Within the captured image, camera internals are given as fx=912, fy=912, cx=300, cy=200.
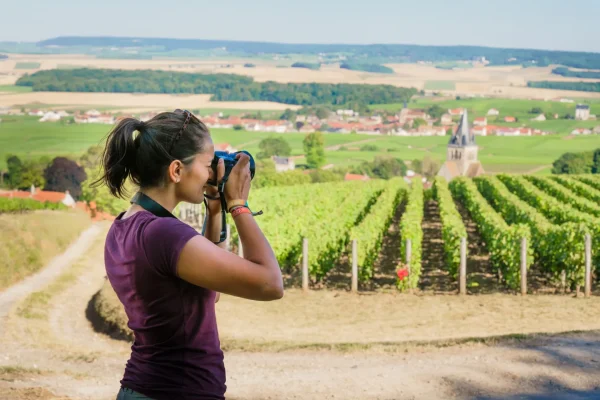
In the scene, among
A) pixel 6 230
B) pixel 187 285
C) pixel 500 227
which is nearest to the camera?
pixel 187 285

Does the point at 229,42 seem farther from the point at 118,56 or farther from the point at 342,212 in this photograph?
the point at 342,212

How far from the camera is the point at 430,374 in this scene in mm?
9148

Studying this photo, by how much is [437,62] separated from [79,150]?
91.4 m

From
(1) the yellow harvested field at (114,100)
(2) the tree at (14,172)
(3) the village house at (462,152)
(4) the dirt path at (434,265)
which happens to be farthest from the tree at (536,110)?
(4) the dirt path at (434,265)

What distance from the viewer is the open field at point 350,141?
67.7 m

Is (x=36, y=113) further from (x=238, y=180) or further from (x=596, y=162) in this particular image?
(x=238, y=180)

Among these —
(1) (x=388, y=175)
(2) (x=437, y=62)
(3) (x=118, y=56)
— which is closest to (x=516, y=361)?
(1) (x=388, y=175)

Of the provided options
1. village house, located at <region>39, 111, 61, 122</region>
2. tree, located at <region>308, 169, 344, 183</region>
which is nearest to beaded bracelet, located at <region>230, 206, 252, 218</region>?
tree, located at <region>308, 169, 344, 183</region>

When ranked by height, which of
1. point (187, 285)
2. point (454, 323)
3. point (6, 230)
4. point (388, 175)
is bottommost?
point (388, 175)

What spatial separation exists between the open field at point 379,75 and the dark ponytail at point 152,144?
9686 cm

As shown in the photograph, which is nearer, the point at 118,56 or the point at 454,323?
the point at 454,323

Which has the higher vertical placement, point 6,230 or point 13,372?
Result: point 13,372

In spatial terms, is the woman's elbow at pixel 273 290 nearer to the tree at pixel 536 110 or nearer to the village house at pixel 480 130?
the village house at pixel 480 130

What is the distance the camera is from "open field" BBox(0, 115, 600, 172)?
6769 centimetres
